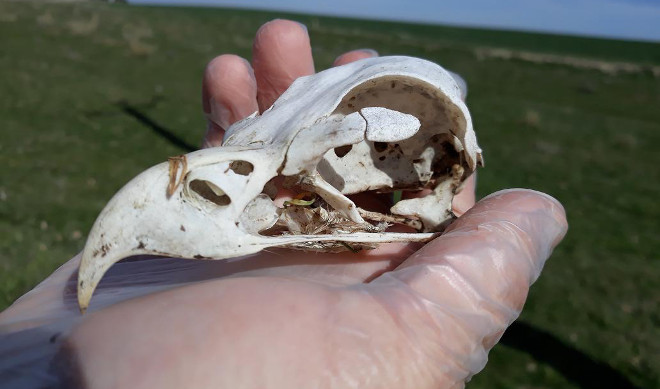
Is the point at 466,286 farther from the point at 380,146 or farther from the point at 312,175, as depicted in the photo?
the point at 380,146

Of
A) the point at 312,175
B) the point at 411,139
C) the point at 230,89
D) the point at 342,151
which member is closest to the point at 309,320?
the point at 312,175

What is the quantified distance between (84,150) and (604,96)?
17648mm

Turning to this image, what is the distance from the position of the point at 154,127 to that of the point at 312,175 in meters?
8.72

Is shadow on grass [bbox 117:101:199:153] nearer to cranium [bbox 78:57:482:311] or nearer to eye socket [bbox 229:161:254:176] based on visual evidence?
cranium [bbox 78:57:482:311]

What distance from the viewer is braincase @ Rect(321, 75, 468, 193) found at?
7.73 feet

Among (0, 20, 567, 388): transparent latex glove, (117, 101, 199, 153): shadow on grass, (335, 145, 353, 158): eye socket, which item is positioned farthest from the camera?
(117, 101, 199, 153): shadow on grass

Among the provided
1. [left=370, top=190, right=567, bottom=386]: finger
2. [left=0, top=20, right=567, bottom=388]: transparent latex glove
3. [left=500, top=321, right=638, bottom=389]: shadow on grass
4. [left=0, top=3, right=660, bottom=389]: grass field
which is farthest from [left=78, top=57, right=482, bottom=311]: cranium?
[left=500, top=321, right=638, bottom=389]: shadow on grass

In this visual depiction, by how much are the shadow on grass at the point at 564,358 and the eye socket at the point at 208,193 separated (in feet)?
11.6

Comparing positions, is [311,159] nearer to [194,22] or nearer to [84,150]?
[84,150]

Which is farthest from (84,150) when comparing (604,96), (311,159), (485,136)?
(604,96)

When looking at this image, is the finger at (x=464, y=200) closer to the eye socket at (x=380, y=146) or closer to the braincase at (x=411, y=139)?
the braincase at (x=411, y=139)

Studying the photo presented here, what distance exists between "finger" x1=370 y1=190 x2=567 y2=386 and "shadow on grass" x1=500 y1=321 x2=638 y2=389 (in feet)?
9.48

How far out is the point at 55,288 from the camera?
2.27m

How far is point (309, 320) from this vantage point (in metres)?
1.71
